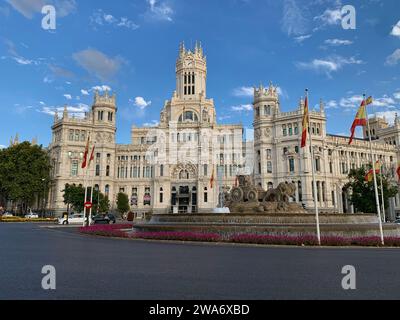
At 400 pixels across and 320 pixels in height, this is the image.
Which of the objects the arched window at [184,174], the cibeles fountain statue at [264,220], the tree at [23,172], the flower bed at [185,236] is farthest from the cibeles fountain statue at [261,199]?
the tree at [23,172]

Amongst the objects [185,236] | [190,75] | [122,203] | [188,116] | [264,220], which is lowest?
[185,236]

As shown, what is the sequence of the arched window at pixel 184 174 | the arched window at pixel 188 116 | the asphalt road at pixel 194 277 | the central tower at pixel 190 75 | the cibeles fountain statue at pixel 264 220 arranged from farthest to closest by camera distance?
the central tower at pixel 190 75
the arched window at pixel 188 116
the arched window at pixel 184 174
the cibeles fountain statue at pixel 264 220
the asphalt road at pixel 194 277

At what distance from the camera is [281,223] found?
87.6 feet

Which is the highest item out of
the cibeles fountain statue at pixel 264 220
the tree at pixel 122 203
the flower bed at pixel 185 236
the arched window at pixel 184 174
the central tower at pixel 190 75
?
the central tower at pixel 190 75

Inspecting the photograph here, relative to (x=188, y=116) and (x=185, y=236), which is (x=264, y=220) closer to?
(x=185, y=236)

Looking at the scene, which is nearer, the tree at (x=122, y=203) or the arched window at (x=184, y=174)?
the tree at (x=122, y=203)

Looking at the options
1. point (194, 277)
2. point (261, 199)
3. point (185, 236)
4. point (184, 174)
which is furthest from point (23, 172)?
point (194, 277)

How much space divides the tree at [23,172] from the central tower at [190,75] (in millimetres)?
43678

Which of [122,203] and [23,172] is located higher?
[23,172]

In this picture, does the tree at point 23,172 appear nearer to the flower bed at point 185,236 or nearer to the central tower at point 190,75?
the central tower at point 190,75

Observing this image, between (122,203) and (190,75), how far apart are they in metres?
44.8

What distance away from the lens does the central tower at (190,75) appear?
340 feet

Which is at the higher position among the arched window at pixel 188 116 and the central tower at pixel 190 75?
the central tower at pixel 190 75

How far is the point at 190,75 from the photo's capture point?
105m
